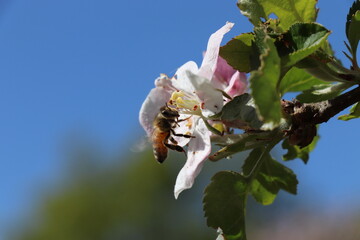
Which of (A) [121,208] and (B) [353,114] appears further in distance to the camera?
(A) [121,208]

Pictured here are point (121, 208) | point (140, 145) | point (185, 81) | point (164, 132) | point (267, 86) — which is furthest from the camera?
point (121, 208)

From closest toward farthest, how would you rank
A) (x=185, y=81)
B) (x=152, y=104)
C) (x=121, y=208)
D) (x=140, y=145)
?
(x=185, y=81) → (x=152, y=104) → (x=140, y=145) → (x=121, y=208)

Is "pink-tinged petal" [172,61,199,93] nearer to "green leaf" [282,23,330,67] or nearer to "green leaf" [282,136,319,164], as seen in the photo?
"green leaf" [282,23,330,67]

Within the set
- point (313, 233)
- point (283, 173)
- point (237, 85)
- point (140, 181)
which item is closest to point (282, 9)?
point (237, 85)

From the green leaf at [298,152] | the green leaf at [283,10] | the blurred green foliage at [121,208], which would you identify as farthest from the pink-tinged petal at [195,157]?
the blurred green foliage at [121,208]

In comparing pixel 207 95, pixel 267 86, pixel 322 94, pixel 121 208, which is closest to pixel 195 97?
pixel 207 95

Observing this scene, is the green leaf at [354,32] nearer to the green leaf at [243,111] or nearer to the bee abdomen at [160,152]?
the green leaf at [243,111]

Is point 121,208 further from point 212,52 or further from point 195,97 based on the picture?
point 212,52
